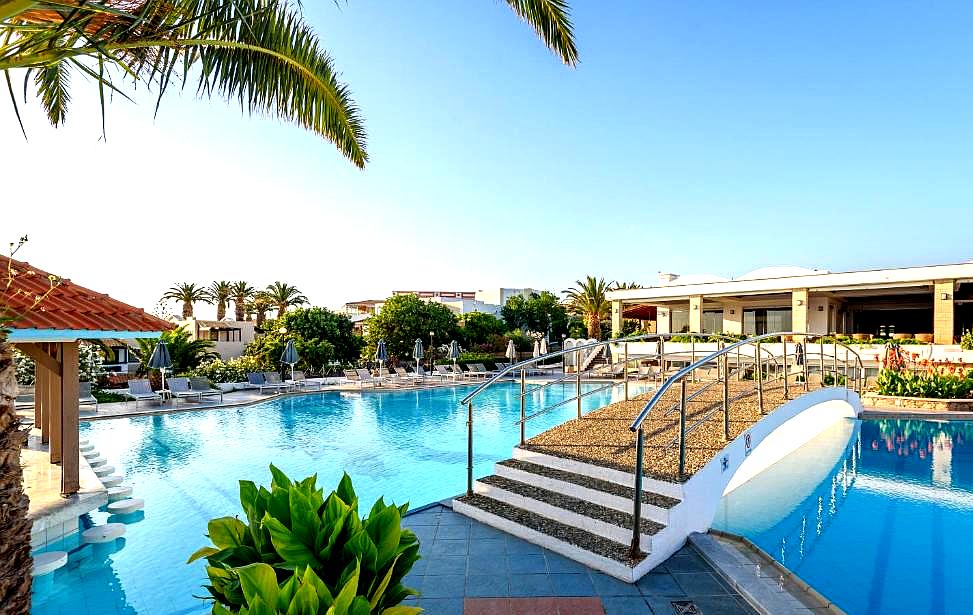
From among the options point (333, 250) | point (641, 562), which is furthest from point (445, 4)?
point (333, 250)

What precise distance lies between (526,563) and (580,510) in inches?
34.2

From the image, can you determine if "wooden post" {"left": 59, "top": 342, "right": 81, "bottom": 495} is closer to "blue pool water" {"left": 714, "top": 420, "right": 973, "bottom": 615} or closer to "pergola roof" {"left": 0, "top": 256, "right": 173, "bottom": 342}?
"pergola roof" {"left": 0, "top": 256, "right": 173, "bottom": 342}

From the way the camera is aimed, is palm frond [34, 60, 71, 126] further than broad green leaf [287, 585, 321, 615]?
Yes

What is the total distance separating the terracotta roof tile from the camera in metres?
5.11

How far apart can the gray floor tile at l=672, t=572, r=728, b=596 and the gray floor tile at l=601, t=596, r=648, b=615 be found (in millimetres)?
459

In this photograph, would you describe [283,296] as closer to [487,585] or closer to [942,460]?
[487,585]

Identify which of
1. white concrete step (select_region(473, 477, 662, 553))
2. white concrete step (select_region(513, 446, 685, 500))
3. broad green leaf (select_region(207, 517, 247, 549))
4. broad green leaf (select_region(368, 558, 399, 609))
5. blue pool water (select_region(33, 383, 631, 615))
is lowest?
blue pool water (select_region(33, 383, 631, 615))

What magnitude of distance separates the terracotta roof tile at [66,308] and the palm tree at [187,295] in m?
38.2

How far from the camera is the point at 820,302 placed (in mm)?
24859

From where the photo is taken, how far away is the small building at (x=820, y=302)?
20031 millimetres

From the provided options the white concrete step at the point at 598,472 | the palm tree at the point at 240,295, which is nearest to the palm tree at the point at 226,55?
the white concrete step at the point at 598,472

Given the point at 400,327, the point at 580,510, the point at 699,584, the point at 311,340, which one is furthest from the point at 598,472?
the point at 400,327

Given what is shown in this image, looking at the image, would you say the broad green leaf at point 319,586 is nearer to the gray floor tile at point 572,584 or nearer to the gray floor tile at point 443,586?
the gray floor tile at point 443,586

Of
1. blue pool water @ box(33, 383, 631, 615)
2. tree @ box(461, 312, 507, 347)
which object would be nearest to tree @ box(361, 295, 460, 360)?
tree @ box(461, 312, 507, 347)
